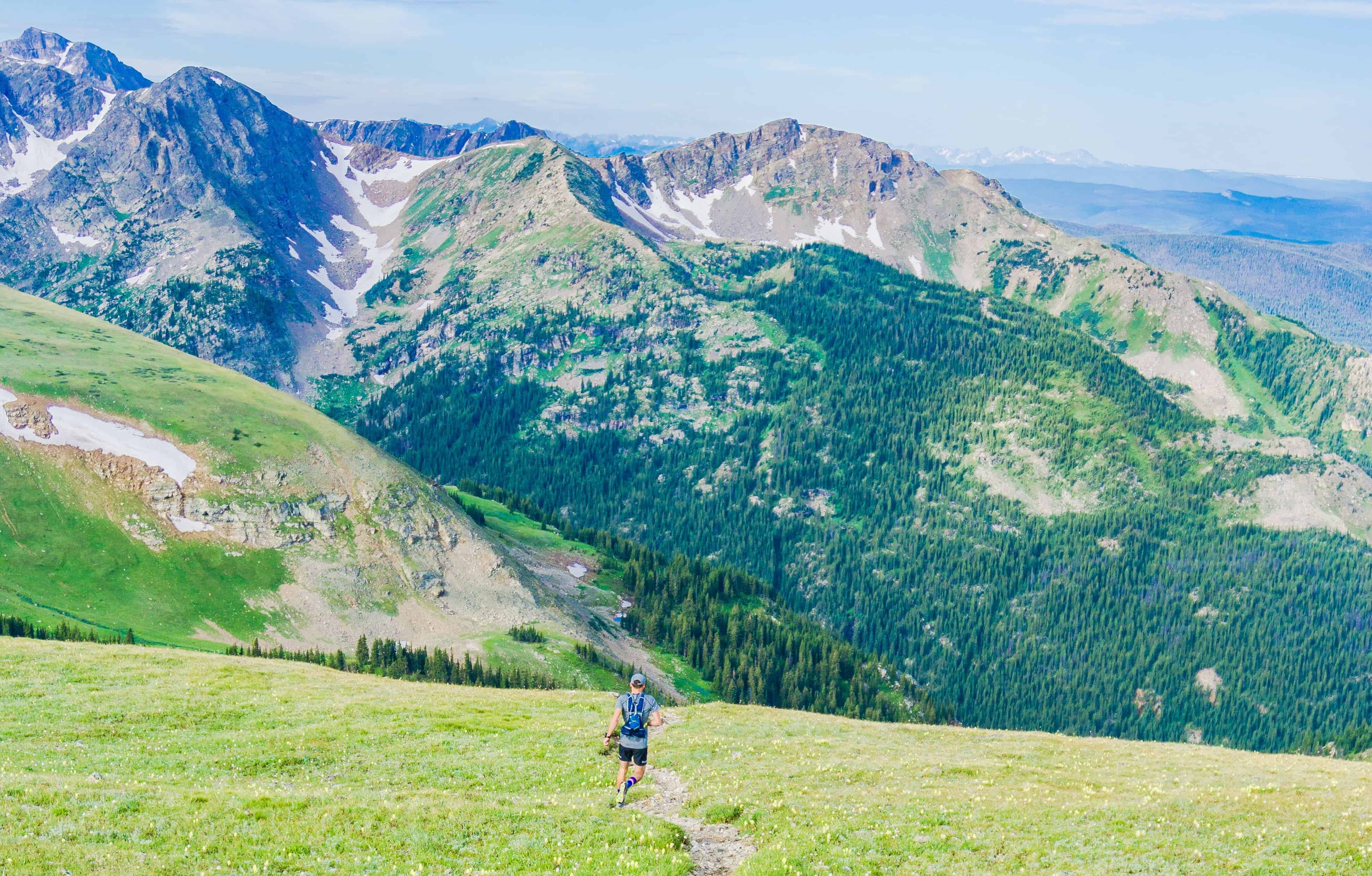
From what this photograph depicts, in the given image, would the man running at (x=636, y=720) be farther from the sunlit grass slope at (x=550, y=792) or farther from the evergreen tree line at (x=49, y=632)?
the evergreen tree line at (x=49, y=632)

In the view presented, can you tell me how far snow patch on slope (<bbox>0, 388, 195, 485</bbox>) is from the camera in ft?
450

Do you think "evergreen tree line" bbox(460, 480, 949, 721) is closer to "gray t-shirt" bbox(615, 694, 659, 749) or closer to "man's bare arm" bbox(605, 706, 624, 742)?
"man's bare arm" bbox(605, 706, 624, 742)

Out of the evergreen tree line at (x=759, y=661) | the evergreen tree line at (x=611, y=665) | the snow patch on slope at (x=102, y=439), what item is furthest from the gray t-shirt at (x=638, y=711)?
the evergreen tree line at (x=759, y=661)

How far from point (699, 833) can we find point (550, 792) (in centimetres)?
764

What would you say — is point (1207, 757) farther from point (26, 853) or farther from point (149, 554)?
point (149, 554)

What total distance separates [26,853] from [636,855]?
17.1 metres

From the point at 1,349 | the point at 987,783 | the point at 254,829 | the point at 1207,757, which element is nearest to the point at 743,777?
the point at 987,783

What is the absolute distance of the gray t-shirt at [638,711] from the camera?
3253cm

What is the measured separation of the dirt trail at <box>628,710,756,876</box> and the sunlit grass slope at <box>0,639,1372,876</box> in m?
0.68

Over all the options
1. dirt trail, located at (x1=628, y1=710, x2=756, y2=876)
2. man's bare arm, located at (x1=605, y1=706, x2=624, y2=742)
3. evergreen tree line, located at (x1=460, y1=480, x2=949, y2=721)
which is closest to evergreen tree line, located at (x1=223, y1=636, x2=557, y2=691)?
evergreen tree line, located at (x1=460, y1=480, x2=949, y2=721)

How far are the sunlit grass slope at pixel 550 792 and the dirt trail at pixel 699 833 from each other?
2.24 ft

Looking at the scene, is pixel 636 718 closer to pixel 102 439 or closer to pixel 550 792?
pixel 550 792

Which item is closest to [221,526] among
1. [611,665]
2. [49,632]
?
[49,632]

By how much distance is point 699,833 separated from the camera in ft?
108
